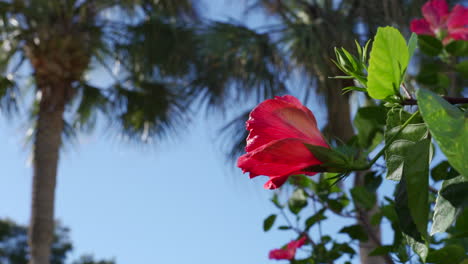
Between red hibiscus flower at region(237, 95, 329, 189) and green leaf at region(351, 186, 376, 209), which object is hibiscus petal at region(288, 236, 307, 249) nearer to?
green leaf at region(351, 186, 376, 209)

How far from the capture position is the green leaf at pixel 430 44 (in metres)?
0.50

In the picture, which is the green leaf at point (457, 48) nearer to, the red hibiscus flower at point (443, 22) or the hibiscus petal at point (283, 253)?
the red hibiscus flower at point (443, 22)

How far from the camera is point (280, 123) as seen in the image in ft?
0.87

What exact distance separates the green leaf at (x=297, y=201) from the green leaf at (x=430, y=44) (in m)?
0.39

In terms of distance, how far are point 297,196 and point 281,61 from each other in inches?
94.2

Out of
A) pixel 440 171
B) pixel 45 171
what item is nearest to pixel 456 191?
pixel 440 171

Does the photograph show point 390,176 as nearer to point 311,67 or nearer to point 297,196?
point 297,196

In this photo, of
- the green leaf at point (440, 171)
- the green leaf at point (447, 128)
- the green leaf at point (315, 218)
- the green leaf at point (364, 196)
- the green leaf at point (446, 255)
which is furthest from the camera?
the green leaf at point (315, 218)

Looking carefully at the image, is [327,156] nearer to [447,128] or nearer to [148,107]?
[447,128]

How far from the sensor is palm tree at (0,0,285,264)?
3.25m

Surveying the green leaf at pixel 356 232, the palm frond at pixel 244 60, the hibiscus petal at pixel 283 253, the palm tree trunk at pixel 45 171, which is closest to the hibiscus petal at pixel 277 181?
the green leaf at pixel 356 232

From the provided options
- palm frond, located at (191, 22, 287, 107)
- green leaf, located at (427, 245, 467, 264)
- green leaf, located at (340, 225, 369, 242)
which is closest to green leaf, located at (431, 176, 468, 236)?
green leaf, located at (427, 245, 467, 264)

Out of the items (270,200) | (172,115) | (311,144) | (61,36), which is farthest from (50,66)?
(311,144)

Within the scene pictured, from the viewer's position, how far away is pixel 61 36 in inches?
153
